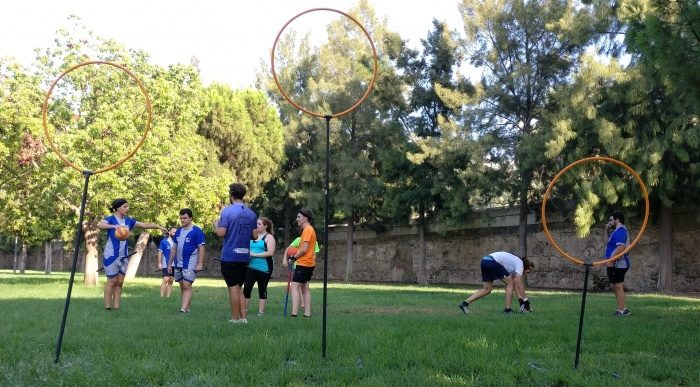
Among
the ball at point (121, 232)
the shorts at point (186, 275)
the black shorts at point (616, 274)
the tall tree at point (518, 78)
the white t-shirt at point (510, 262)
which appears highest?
the tall tree at point (518, 78)

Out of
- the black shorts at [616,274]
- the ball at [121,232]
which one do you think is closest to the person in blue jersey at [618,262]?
the black shorts at [616,274]

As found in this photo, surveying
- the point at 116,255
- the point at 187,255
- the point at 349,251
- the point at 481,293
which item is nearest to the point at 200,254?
the point at 187,255

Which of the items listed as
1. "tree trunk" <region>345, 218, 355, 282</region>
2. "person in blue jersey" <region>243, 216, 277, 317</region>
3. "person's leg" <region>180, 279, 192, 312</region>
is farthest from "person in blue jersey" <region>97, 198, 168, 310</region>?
"tree trunk" <region>345, 218, 355, 282</region>

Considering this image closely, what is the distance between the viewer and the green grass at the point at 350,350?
20.3 feet

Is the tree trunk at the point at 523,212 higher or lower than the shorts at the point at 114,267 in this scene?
higher

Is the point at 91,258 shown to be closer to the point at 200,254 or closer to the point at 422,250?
the point at 422,250

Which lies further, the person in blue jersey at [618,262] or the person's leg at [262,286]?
the person's leg at [262,286]

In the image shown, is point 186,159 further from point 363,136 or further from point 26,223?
point 363,136

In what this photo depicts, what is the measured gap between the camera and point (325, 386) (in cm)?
582

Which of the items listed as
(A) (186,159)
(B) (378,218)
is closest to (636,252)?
(B) (378,218)

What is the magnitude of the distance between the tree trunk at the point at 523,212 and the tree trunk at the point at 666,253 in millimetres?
5126

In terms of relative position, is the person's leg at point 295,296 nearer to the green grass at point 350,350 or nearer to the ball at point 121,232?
the green grass at point 350,350

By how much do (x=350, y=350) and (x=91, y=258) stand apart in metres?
21.4

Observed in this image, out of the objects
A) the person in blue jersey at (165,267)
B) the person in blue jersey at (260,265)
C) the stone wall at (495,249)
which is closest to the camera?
the person in blue jersey at (260,265)
